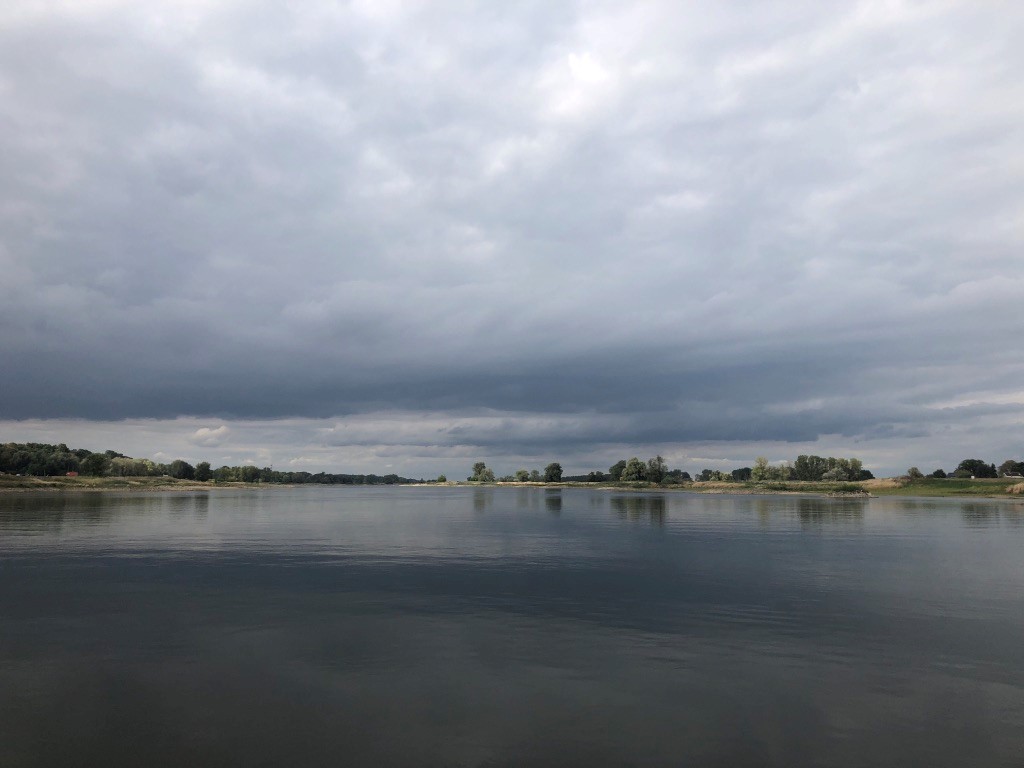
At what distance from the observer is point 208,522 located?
9169 cm

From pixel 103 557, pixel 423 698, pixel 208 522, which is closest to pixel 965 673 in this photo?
pixel 423 698

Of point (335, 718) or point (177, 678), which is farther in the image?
point (177, 678)

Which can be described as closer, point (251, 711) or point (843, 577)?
point (251, 711)

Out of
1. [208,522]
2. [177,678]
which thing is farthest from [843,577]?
[208,522]

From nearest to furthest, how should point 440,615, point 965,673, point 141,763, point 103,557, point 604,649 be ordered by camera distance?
point 141,763 → point 965,673 → point 604,649 → point 440,615 → point 103,557

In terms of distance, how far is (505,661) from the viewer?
81.6 ft

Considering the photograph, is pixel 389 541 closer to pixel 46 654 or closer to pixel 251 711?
pixel 46 654

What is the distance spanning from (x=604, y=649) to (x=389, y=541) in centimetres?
4670

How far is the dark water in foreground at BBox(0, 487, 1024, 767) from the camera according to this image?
17.6 meters

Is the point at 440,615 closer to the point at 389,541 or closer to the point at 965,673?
the point at 965,673

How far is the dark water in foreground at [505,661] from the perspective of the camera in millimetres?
17625

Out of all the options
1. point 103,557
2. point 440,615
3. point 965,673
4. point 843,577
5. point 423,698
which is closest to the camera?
point 423,698

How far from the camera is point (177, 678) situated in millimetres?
22625

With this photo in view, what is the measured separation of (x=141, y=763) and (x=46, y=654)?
13437mm
